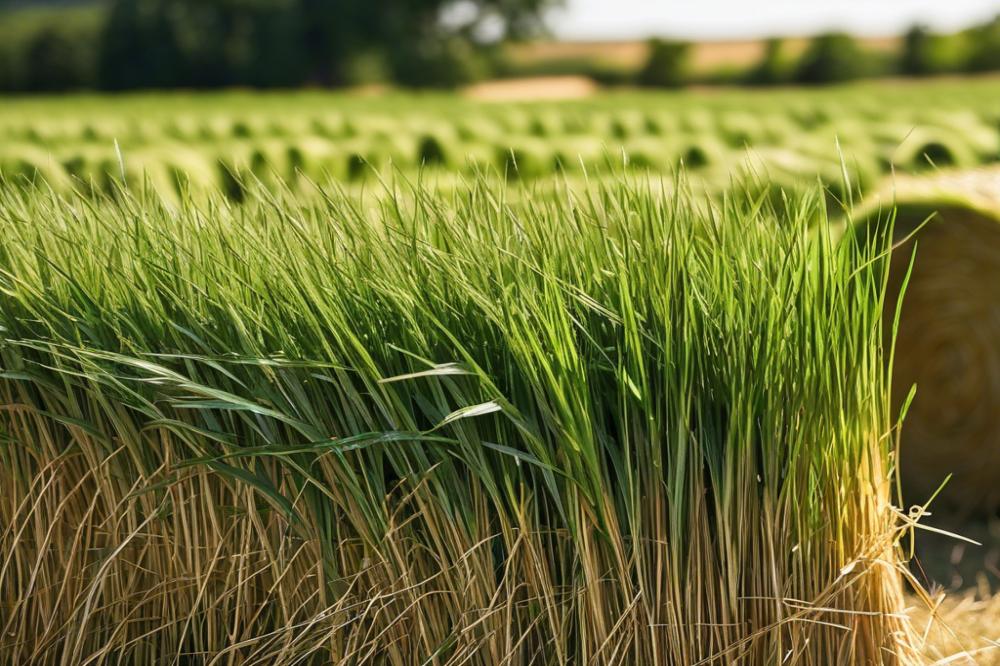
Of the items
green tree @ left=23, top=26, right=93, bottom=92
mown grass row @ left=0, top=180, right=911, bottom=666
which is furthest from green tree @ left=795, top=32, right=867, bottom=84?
mown grass row @ left=0, top=180, right=911, bottom=666

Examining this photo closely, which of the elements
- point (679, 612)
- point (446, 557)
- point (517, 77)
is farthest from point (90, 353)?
point (517, 77)

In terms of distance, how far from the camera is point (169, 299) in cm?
195

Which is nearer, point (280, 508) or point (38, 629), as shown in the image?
point (280, 508)

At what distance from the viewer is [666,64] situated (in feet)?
129

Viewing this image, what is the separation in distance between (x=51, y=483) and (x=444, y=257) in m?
0.89

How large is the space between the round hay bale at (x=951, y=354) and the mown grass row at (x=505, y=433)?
1708mm

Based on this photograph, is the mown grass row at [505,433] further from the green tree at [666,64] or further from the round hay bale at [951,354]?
the green tree at [666,64]

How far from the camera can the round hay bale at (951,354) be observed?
3469mm

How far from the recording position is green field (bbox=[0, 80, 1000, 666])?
5.80 ft

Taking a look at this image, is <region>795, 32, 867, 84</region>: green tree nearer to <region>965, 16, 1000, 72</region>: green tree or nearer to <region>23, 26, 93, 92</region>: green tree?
<region>965, 16, 1000, 72</region>: green tree

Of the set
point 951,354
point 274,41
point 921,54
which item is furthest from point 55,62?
point 951,354

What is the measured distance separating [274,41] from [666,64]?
1351cm

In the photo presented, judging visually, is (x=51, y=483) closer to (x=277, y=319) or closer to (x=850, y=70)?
(x=277, y=319)

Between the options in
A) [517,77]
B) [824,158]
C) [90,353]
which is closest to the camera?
[90,353]
